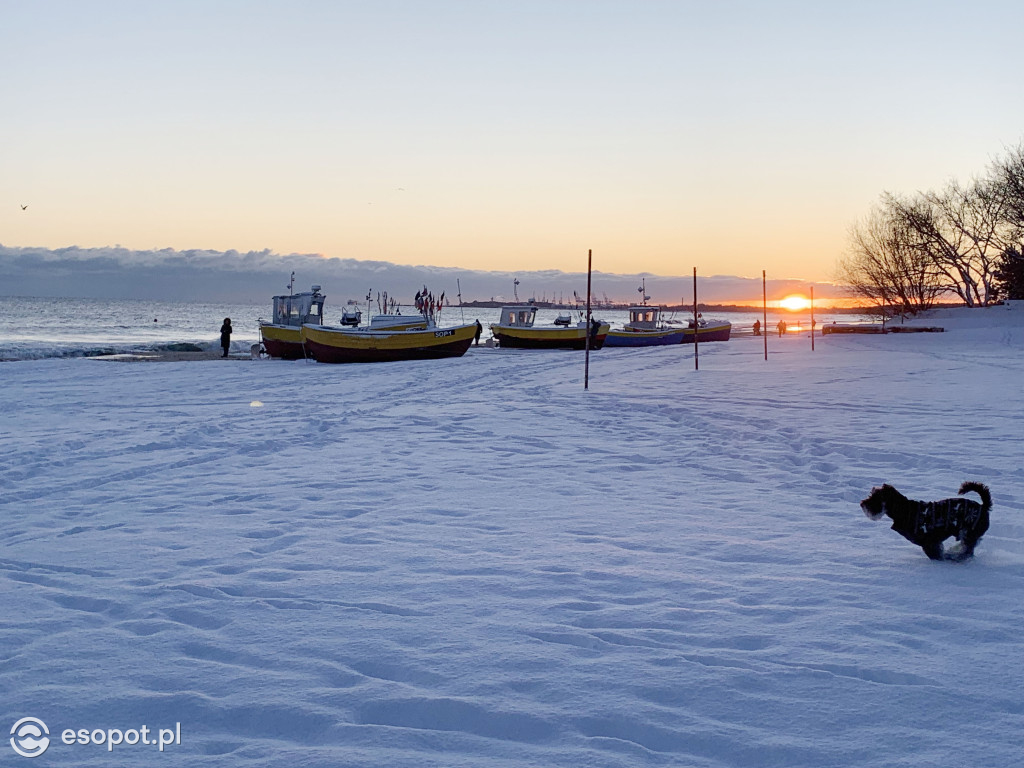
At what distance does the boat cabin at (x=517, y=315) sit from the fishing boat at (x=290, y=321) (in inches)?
511

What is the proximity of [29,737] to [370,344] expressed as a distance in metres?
26.9

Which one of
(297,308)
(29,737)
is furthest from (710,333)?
(29,737)

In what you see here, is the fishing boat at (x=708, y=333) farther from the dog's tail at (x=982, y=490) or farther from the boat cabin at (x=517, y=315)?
the dog's tail at (x=982, y=490)

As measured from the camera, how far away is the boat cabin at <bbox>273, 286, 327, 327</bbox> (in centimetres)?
3350

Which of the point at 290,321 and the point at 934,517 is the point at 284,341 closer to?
the point at 290,321

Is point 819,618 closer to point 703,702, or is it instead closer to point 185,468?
point 703,702

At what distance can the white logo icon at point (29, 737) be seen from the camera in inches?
103

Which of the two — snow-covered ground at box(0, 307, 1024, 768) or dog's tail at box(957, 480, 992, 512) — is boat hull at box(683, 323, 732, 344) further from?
dog's tail at box(957, 480, 992, 512)

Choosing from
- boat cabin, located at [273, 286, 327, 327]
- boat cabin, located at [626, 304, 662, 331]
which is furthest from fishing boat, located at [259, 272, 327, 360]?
boat cabin, located at [626, 304, 662, 331]

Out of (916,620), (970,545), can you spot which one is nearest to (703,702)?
(916,620)

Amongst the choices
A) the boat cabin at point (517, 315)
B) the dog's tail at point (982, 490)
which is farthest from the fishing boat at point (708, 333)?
the dog's tail at point (982, 490)

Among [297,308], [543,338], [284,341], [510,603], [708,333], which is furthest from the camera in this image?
[708,333]

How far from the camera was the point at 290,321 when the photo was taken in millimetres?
33500

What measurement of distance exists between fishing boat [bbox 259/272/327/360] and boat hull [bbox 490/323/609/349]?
11.9m
